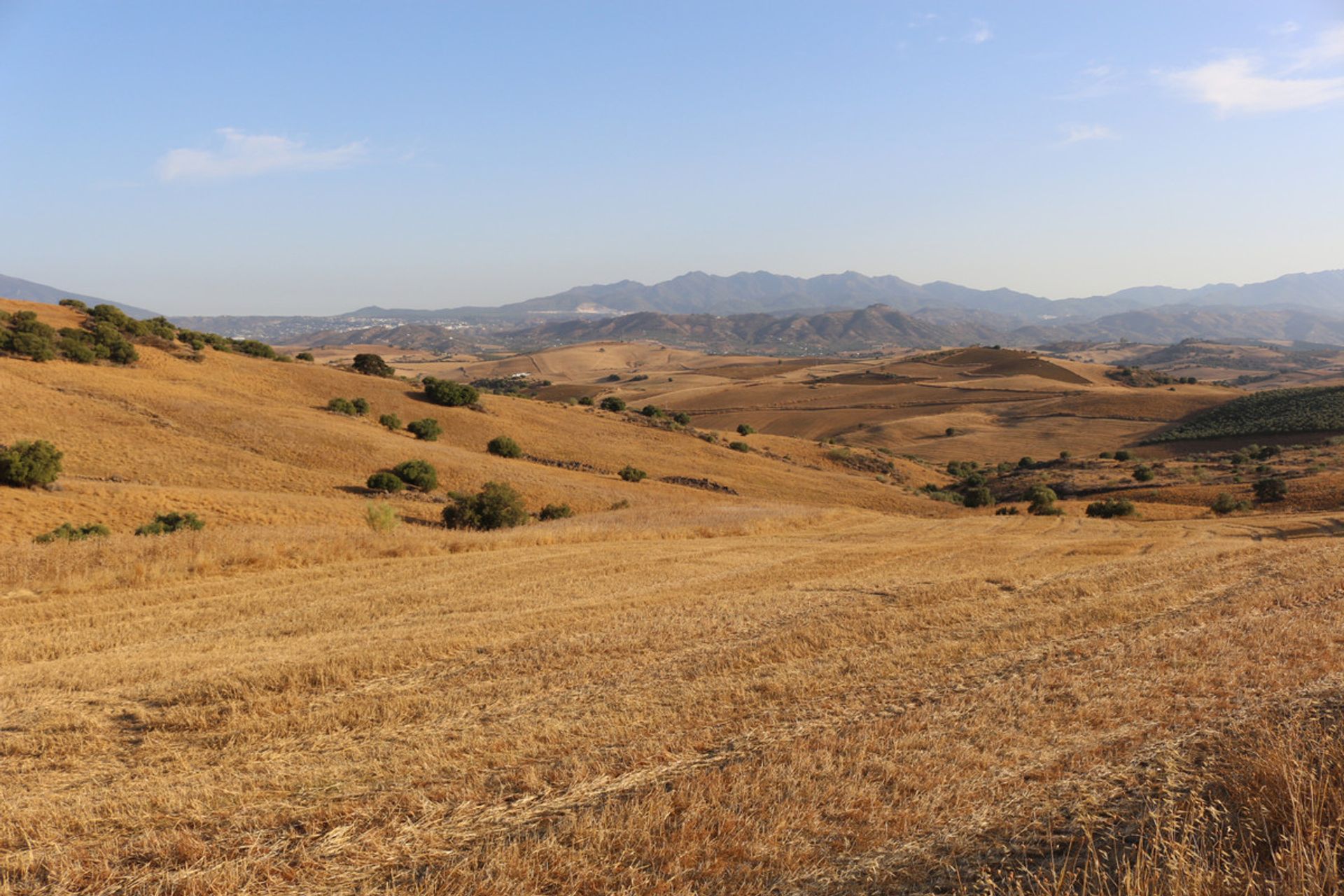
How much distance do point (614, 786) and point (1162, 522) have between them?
30858 millimetres

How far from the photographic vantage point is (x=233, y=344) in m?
66.4

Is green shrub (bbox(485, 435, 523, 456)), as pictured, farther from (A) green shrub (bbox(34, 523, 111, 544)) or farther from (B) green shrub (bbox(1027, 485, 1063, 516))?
(B) green shrub (bbox(1027, 485, 1063, 516))

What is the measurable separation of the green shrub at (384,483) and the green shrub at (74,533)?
39.1 ft

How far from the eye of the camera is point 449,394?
53375 millimetres

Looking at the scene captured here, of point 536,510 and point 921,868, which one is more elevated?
point 921,868

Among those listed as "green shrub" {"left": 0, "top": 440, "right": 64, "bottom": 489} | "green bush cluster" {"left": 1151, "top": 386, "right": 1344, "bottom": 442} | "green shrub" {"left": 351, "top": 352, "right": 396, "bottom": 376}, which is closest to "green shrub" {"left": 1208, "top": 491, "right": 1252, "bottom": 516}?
"green bush cluster" {"left": 1151, "top": 386, "right": 1344, "bottom": 442}

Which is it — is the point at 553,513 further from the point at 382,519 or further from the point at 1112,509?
the point at 1112,509

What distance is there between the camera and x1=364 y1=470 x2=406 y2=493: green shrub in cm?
3278

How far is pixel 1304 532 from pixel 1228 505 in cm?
1026

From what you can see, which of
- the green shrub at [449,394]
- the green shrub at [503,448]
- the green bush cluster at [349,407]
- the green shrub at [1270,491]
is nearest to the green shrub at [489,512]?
the green shrub at [503,448]

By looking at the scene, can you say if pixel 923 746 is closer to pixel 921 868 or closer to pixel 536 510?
pixel 921 868

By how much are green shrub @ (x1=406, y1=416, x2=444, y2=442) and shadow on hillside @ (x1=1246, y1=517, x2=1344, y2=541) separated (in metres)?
40.3

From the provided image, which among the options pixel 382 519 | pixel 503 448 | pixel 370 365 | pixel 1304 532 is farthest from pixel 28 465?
pixel 1304 532

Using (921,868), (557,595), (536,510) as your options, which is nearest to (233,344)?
(536,510)
